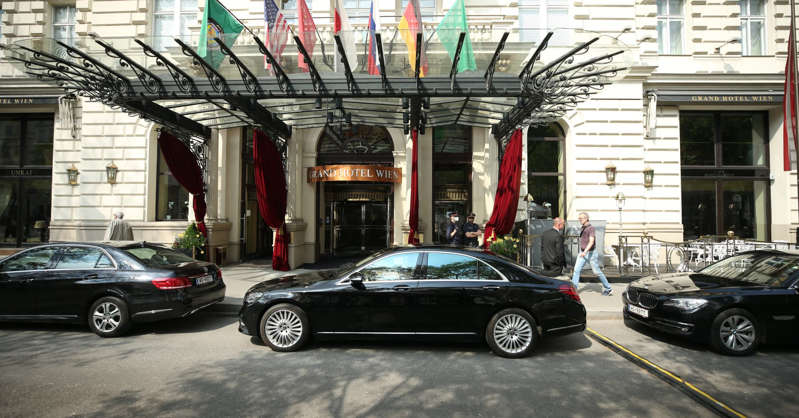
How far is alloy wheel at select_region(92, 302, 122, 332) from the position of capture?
5.72 metres

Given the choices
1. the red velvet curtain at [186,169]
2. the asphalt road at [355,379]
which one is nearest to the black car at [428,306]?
the asphalt road at [355,379]

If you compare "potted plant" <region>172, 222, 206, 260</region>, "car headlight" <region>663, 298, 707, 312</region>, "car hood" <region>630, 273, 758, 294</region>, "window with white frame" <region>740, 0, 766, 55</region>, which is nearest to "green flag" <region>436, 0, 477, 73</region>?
"car hood" <region>630, 273, 758, 294</region>

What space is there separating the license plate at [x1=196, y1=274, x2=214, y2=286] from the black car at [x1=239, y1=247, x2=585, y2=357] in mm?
1542

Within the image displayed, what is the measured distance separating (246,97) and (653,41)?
556 inches

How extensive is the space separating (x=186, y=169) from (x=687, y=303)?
1263 centimetres

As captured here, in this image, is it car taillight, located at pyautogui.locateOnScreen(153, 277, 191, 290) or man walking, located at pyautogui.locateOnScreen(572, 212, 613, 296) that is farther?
man walking, located at pyautogui.locateOnScreen(572, 212, 613, 296)

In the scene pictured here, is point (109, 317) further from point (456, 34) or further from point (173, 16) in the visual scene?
point (173, 16)

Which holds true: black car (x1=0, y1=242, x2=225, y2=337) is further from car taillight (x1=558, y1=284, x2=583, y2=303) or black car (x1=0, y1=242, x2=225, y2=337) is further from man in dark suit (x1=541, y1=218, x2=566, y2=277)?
man in dark suit (x1=541, y1=218, x2=566, y2=277)

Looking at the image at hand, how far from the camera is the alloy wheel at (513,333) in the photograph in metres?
4.97

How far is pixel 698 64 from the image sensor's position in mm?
13461

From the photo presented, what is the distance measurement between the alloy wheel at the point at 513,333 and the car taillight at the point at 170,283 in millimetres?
4820

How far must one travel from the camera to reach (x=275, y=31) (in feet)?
27.3

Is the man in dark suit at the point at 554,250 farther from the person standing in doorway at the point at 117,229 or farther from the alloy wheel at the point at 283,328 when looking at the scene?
the person standing in doorway at the point at 117,229

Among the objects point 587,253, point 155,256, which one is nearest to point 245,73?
point 155,256
